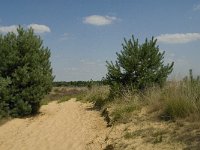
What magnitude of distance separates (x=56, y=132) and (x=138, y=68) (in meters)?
5.80

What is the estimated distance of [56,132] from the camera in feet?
48.7

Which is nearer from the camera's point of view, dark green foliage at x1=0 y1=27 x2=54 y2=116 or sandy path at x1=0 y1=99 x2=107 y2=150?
sandy path at x1=0 y1=99 x2=107 y2=150

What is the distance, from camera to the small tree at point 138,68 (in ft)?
61.0

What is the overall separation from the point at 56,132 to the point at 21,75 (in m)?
5.88

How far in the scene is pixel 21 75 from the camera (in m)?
19.8

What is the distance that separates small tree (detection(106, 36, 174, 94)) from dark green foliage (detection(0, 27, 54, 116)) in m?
3.84

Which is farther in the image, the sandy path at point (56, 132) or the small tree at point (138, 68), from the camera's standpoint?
the small tree at point (138, 68)

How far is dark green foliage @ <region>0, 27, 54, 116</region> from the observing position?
64.2ft

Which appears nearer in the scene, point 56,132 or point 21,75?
point 56,132

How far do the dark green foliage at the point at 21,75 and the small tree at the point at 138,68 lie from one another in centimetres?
384

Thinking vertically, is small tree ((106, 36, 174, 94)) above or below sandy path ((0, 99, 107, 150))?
above

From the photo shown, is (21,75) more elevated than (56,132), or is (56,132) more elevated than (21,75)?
(21,75)

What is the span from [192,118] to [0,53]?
12.4 metres

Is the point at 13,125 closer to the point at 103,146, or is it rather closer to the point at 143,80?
the point at 143,80
